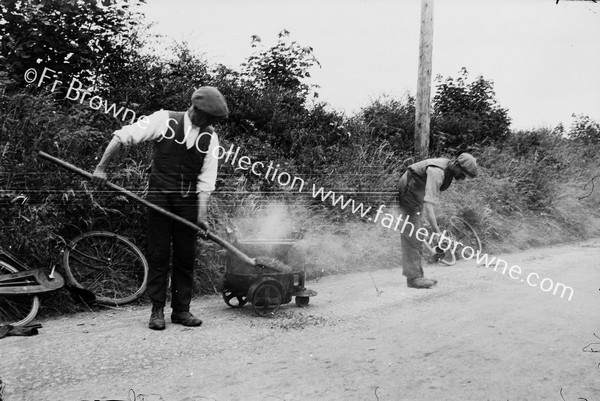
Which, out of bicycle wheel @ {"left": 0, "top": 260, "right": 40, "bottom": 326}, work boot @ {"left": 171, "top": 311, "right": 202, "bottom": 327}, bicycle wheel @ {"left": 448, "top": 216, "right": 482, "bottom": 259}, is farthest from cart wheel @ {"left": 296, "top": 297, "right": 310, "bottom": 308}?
bicycle wheel @ {"left": 448, "top": 216, "right": 482, "bottom": 259}

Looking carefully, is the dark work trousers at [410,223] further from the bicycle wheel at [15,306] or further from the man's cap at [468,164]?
the bicycle wheel at [15,306]

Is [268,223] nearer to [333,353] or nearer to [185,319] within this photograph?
[185,319]

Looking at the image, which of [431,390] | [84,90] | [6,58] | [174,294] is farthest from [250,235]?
[431,390]

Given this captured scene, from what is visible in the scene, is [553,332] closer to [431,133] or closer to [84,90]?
[84,90]

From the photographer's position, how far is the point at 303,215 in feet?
30.5

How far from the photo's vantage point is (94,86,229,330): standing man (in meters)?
5.13

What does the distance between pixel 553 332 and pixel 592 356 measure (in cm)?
70

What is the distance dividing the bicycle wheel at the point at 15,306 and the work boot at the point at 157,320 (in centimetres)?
115

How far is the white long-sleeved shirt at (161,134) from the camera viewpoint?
16.6ft

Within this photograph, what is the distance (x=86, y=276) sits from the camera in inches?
247

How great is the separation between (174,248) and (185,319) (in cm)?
69

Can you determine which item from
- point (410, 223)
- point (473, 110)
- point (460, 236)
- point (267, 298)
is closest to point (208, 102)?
point (267, 298)

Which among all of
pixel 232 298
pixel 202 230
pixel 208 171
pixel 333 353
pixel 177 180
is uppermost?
pixel 208 171

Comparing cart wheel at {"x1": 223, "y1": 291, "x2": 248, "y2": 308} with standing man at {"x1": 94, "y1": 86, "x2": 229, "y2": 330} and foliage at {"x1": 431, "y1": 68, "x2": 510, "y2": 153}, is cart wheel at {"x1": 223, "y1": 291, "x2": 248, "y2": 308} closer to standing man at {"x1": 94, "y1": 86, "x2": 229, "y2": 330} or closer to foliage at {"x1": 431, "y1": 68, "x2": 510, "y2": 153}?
standing man at {"x1": 94, "y1": 86, "x2": 229, "y2": 330}
